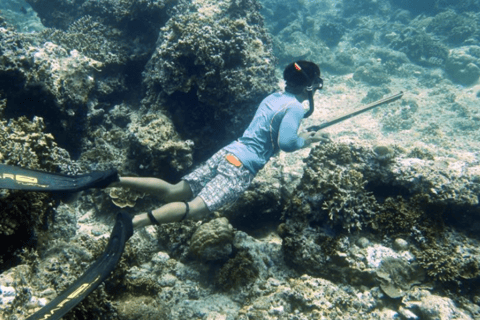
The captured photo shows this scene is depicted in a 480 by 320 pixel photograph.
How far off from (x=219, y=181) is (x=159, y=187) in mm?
864

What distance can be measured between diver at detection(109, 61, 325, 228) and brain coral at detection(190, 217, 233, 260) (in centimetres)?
31

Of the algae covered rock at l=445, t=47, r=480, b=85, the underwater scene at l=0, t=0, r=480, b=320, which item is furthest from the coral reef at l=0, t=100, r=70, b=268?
the algae covered rock at l=445, t=47, r=480, b=85

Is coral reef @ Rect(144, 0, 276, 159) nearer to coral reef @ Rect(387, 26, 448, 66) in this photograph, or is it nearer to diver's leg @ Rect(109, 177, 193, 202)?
diver's leg @ Rect(109, 177, 193, 202)

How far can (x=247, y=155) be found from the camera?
166 inches

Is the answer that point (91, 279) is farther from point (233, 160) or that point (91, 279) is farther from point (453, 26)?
point (453, 26)

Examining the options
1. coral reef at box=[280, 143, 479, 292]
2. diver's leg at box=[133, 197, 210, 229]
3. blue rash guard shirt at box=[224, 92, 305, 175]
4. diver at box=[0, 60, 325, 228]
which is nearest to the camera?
diver's leg at box=[133, 197, 210, 229]

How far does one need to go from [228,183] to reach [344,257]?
1.87 m

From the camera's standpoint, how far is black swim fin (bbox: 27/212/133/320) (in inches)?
84.0

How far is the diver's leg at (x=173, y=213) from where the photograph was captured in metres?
3.41

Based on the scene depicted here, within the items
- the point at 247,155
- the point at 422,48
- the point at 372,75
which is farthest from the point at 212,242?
the point at 422,48

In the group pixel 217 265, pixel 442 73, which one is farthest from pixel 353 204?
pixel 442 73

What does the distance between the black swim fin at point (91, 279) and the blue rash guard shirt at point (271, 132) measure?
6.26ft

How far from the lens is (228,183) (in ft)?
13.3

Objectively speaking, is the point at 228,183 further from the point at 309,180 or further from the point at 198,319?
the point at 198,319
